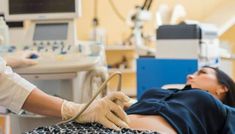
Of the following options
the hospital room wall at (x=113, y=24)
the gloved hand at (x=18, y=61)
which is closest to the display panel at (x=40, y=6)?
the gloved hand at (x=18, y=61)

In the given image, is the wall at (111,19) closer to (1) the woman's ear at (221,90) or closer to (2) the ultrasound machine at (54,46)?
(2) the ultrasound machine at (54,46)

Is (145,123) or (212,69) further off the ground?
(212,69)

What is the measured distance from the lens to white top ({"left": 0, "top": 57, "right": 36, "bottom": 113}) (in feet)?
4.39

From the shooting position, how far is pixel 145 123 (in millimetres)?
1374

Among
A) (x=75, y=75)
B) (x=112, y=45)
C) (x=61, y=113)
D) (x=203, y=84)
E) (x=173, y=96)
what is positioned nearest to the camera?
(x=61, y=113)

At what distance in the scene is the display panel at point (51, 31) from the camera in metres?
2.30

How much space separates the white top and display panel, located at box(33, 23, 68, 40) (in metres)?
0.96

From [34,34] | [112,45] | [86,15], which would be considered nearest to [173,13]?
[112,45]

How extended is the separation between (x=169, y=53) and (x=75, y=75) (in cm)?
85

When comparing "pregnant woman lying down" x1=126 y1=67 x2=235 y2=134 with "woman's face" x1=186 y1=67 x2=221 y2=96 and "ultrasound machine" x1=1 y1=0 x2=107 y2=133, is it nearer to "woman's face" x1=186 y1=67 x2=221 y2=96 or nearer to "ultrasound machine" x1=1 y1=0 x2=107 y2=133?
"woman's face" x1=186 y1=67 x2=221 y2=96

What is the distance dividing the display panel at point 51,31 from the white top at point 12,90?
961 millimetres

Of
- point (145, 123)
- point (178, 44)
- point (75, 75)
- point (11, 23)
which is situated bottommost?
point (145, 123)

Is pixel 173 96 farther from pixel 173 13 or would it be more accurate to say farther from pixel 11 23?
pixel 173 13

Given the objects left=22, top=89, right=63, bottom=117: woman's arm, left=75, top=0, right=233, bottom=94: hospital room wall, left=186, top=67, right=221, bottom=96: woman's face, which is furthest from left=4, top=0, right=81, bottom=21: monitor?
left=75, top=0, right=233, bottom=94: hospital room wall
